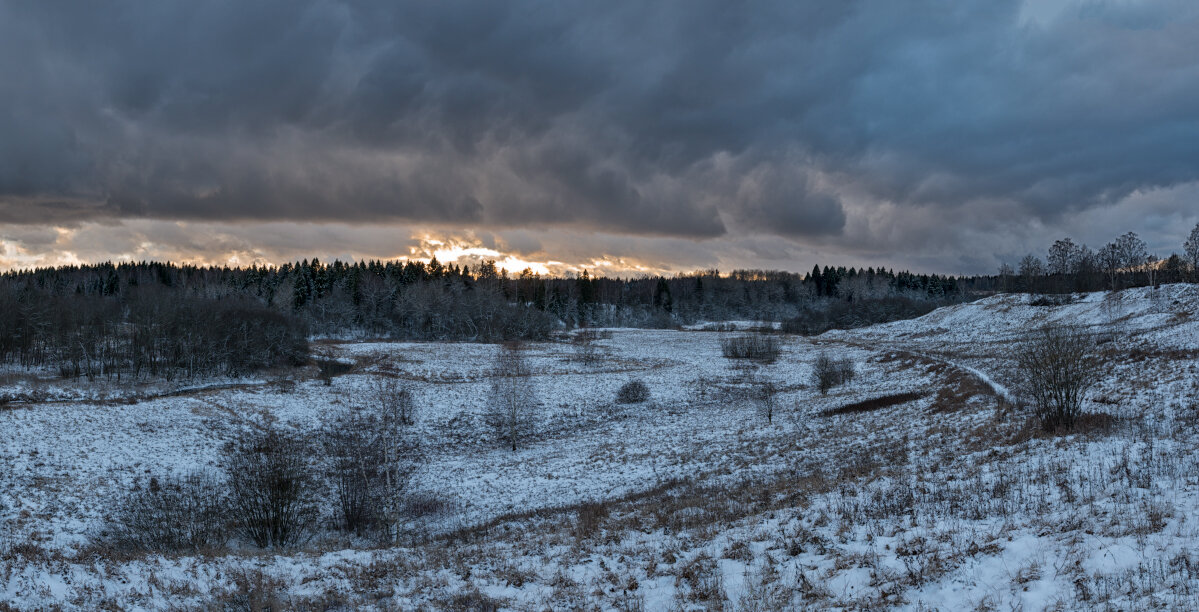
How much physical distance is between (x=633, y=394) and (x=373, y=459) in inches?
983

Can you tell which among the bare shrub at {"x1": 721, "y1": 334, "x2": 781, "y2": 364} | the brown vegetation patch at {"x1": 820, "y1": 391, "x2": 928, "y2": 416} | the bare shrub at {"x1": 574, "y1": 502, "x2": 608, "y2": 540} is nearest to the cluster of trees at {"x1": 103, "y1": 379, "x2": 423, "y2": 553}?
the bare shrub at {"x1": 574, "y1": 502, "x2": 608, "y2": 540}

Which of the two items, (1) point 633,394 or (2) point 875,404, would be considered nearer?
(2) point 875,404

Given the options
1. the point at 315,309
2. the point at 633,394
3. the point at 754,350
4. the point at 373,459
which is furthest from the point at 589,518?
the point at 315,309

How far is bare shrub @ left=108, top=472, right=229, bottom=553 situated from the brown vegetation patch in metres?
34.6

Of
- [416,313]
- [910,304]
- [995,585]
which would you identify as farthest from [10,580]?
[910,304]

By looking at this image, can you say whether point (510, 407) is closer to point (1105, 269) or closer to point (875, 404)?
point (875, 404)

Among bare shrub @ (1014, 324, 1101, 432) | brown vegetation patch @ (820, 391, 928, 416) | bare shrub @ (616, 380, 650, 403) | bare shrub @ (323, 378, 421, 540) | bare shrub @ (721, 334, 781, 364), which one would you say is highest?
bare shrub @ (1014, 324, 1101, 432)

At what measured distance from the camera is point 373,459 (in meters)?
36.1

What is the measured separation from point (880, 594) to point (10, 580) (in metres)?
15.3

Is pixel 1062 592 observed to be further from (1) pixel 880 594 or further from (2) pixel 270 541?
(2) pixel 270 541

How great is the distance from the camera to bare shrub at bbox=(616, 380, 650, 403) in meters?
53.9

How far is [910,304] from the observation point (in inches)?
6299

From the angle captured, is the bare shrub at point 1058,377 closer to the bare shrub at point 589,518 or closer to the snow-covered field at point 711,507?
the snow-covered field at point 711,507

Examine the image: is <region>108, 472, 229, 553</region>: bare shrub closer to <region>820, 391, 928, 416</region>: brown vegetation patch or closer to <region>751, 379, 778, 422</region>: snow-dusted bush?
<region>751, 379, 778, 422</region>: snow-dusted bush
